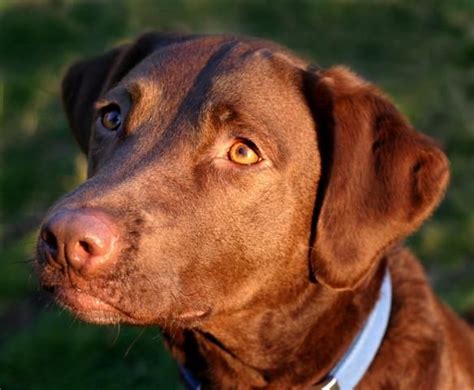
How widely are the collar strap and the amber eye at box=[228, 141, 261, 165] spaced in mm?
931

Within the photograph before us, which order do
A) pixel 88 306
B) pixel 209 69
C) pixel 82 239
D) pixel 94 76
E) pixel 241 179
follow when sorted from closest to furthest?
1. pixel 82 239
2. pixel 88 306
3. pixel 241 179
4. pixel 209 69
5. pixel 94 76

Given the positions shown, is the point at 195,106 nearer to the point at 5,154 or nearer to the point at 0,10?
the point at 5,154

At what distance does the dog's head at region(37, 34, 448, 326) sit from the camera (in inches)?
160

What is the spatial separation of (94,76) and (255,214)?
155 centimetres

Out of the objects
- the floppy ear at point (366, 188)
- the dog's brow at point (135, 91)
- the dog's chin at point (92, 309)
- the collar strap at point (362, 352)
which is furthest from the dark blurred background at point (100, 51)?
the floppy ear at point (366, 188)

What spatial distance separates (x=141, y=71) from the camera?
15.5ft

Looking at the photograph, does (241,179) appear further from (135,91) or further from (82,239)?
(82,239)

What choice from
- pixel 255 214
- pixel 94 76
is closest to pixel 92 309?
pixel 255 214

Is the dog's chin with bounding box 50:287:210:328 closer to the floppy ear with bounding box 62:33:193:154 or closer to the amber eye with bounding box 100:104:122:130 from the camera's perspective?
the amber eye with bounding box 100:104:122:130

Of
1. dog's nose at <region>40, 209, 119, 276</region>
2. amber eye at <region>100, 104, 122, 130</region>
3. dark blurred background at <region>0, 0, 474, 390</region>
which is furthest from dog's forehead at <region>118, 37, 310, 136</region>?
dark blurred background at <region>0, 0, 474, 390</region>

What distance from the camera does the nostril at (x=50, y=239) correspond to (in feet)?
12.5

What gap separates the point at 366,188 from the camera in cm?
447

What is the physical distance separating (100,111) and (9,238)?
3.65m

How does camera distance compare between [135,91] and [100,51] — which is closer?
[135,91]
